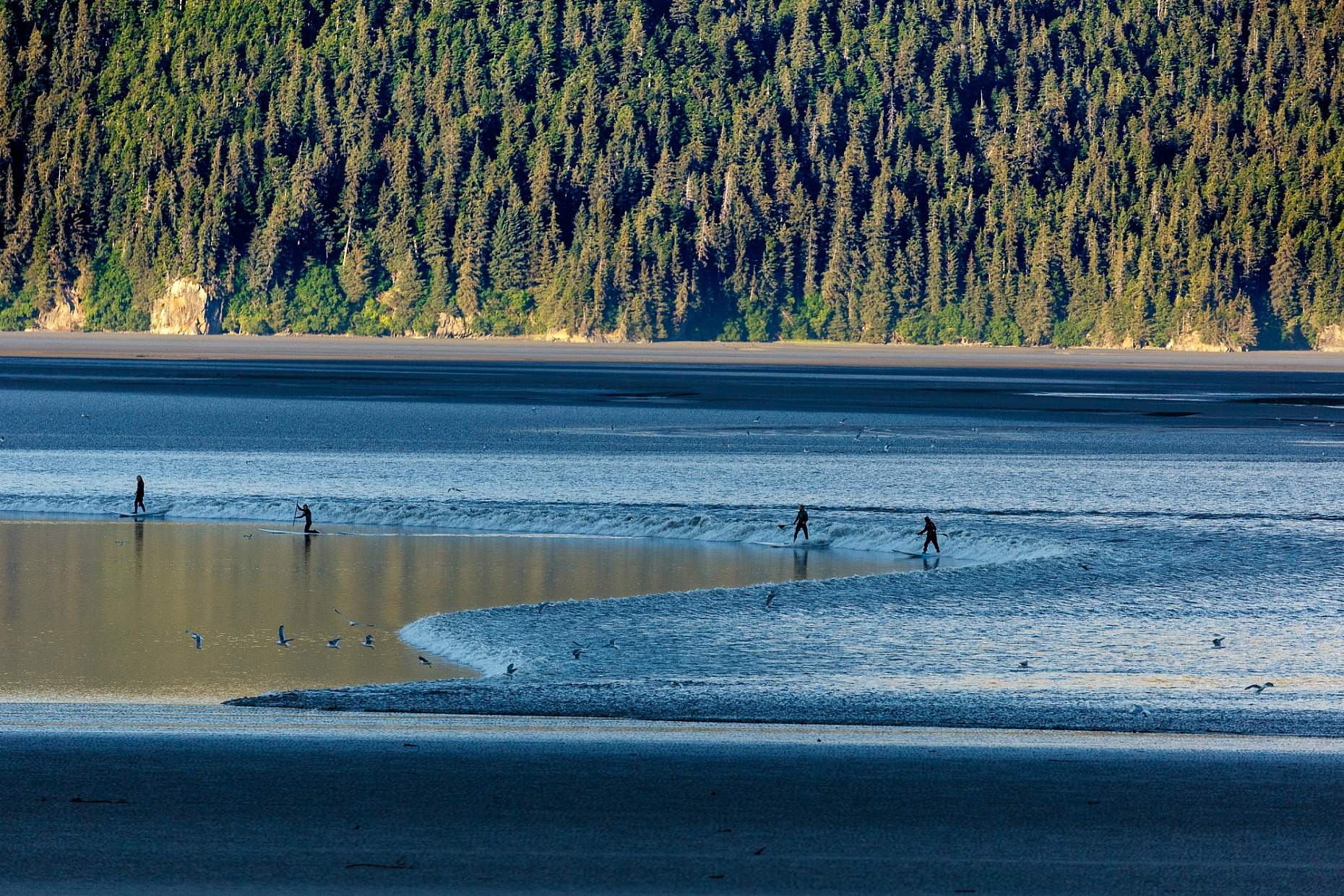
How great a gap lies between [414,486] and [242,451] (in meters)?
11.1

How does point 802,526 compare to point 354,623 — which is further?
point 802,526

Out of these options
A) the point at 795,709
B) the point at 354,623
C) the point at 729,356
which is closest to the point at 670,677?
the point at 795,709

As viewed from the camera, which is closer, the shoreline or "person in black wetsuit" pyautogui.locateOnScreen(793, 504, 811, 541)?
the shoreline

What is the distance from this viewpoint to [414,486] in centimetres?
3631

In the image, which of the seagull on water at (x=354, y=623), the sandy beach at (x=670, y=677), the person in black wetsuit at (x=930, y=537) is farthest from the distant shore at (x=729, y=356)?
the seagull on water at (x=354, y=623)

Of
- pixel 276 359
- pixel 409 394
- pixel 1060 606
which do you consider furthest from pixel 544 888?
pixel 276 359

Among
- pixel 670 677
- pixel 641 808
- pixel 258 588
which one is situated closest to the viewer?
pixel 641 808

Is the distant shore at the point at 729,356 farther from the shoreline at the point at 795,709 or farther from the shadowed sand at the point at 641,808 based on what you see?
the shadowed sand at the point at 641,808

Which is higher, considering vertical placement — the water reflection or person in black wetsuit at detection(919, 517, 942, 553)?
person in black wetsuit at detection(919, 517, 942, 553)

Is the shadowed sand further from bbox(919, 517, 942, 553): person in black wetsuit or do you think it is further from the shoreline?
bbox(919, 517, 942, 553): person in black wetsuit

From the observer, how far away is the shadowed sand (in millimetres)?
9141

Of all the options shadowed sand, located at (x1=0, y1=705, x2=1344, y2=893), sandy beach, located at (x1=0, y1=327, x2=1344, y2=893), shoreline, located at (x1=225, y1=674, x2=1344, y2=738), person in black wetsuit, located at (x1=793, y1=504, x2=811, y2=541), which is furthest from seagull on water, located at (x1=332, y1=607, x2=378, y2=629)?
person in black wetsuit, located at (x1=793, y1=504, x2=811, y2=541)

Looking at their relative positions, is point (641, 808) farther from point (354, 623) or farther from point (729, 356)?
point (729, 356)

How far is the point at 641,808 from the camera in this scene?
10555mm
